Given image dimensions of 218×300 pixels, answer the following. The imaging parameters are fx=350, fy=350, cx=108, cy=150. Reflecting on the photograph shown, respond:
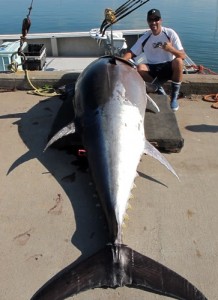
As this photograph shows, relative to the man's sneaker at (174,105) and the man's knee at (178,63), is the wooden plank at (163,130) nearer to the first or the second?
the man's sneaker at (174,105)

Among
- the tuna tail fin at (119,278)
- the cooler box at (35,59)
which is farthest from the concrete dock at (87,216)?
the cooler box at (35,59)

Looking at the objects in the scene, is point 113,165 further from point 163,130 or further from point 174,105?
point 174,105

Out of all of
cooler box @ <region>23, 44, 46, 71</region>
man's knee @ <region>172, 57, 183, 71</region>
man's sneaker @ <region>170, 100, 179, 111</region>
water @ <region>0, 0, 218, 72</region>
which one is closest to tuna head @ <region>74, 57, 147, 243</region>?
man's sneaker @ <region>170, 100, 179, 111</region>

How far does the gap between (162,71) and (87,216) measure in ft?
9.88

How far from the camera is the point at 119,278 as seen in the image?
2.36 meters

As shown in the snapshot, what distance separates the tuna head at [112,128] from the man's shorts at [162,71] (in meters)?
1.18

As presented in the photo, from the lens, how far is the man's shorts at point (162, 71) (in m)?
5.22

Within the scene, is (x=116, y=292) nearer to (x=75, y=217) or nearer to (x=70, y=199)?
(x=75, y=217)

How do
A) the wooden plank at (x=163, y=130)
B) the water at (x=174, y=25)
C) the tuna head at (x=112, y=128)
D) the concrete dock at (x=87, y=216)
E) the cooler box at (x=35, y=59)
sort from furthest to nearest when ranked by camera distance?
the water at (x=174, y=25)
the cooler box at (x=35, y=59)
the wooden plank at (x=163, y=130)
the tuna head at (x=112, y=128)
the concrete dock at (x=87, y=216)

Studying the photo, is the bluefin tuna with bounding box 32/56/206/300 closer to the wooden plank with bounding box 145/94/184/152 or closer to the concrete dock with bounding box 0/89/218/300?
the concrete dock with bounding box 0/89/218/300

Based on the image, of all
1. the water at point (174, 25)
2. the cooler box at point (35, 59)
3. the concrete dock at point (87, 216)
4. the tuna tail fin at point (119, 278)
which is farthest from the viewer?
the water at point (174, 25)

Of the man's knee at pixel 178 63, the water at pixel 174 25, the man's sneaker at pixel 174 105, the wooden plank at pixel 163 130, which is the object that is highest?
the man's knee at pixel 178 63

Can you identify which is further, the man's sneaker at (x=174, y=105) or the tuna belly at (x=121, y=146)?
the man's sneaker at (x=174, y=105)

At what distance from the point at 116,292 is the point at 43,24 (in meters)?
29.1
